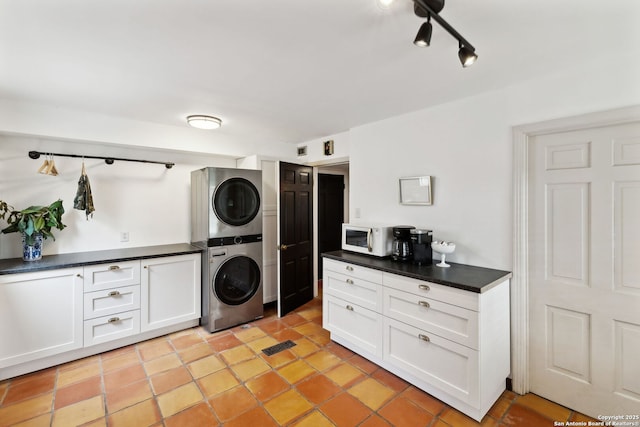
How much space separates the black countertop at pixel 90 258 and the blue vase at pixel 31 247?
52 mm

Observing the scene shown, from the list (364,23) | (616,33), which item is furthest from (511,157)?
(364,23)

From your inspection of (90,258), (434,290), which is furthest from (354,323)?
(90,258)

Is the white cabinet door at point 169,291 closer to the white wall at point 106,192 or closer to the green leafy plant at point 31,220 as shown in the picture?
the white wall at point 106,192

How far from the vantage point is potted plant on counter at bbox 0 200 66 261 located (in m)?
2.46

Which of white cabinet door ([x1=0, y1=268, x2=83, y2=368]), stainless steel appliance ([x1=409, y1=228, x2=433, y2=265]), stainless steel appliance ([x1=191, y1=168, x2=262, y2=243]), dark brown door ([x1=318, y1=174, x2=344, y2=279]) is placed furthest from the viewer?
dark brown door ([x1=318, y1=174, x2=344, y2=279])

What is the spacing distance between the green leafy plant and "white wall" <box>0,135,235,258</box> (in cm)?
14

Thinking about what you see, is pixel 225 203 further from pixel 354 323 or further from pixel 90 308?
pixel 354 323

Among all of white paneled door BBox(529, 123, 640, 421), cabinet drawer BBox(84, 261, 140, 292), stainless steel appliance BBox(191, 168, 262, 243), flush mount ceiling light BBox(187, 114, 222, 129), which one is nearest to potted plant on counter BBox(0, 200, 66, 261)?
cabinet drawer BBox(84, 261, 140, 292)

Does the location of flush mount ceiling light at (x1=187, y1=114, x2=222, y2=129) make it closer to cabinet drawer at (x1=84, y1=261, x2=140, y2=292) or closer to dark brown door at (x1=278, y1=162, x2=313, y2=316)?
dark brown door at (x1=278, y1=162, x2=313, y2=316)

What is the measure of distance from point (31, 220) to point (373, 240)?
9.91 feet

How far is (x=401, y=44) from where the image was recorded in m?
1.60

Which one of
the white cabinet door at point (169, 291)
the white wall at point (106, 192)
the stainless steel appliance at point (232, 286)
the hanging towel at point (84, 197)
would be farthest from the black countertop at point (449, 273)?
the hanging towel at point (84, 197)

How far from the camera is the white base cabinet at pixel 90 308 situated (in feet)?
7.47

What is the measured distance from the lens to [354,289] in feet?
8.46
